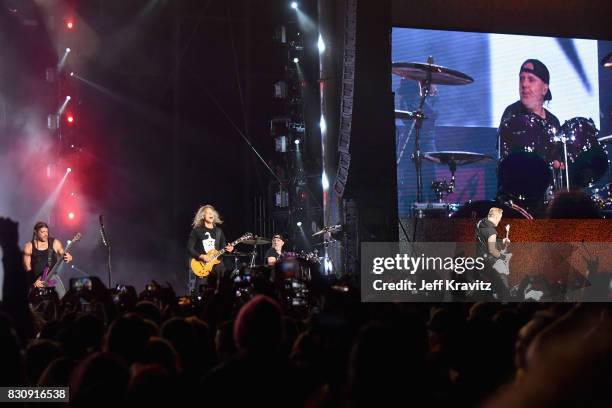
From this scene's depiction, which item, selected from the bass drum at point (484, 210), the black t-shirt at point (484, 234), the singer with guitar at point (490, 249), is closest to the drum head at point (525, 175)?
the bass drum at point (484, 210)

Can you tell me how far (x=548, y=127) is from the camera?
16.4 m

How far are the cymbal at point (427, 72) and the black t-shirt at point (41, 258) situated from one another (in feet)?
25.9

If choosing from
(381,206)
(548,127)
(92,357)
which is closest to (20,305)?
(92,357)

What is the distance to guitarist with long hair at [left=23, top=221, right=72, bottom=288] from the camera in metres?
12.3

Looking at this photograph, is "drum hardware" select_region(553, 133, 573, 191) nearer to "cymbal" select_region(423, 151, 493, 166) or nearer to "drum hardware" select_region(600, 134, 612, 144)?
"drum hardware" select_region(600, 134, 612, 144)

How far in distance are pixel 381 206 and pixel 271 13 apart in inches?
416

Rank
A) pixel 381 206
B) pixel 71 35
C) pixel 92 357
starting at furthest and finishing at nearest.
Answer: pixel 71 35
pixel 381 206
pixel 92 357

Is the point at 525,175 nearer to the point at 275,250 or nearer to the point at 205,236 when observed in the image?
the point at 275,250

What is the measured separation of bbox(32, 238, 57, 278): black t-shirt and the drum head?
373 inches

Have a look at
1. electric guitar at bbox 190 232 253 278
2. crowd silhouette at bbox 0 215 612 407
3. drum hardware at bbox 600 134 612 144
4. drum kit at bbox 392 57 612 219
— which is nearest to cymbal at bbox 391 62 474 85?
drum kit at bbox 392 57 612 219

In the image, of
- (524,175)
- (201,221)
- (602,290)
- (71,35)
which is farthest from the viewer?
(71,35)

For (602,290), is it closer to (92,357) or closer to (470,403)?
(470,403)

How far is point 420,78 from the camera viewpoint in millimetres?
15891

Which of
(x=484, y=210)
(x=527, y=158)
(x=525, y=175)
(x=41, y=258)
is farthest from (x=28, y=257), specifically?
(x=527, y=158)
